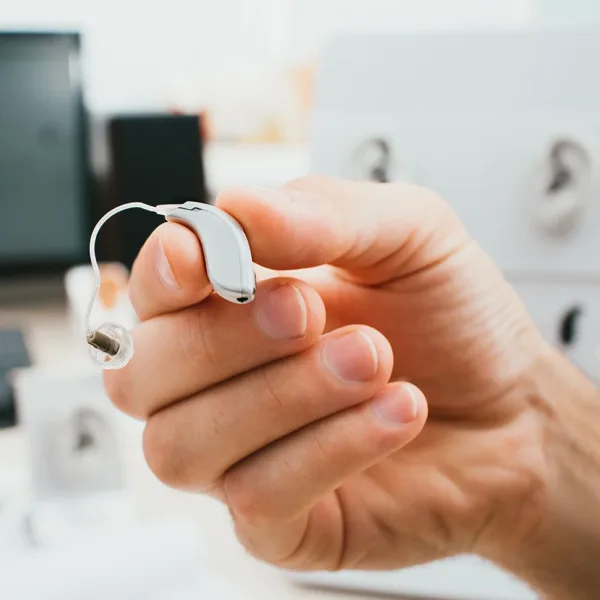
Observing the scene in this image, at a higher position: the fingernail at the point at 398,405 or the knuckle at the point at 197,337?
the knuckle at the point at 197,337

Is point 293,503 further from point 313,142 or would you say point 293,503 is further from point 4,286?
point 4,286

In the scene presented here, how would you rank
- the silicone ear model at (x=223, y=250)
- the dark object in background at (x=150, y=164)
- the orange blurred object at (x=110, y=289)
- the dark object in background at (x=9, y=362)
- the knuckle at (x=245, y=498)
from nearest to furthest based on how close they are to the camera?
the silicone ear model at (x=223, y=250)
the knuckle at (x=245, y=498)
the dark object in background at (x=9, y=362)
the orange blurred object at (x=110, y=289)
the dark object in background at (x=150, y=164)

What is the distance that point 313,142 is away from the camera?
0.69 m

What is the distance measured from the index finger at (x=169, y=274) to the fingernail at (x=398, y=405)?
10 cm

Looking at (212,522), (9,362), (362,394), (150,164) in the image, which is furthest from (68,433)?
(150,164)

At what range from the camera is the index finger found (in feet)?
1.02

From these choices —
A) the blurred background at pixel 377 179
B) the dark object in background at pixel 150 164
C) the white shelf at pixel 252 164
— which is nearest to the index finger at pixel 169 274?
the blurred background at pixel 377 179

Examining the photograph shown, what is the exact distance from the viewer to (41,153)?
1397mm

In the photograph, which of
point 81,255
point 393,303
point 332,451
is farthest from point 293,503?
point 81,255

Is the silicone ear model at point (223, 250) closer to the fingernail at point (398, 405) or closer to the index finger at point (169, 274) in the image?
the index finger at point (169, 274)

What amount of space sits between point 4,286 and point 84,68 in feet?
1.56

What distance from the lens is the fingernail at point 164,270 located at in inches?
13.1

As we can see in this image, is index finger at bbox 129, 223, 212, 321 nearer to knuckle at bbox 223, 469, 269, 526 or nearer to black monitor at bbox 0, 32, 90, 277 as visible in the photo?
knuckle at bbox 223, 469, 269, 526

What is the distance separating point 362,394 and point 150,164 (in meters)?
1.05
